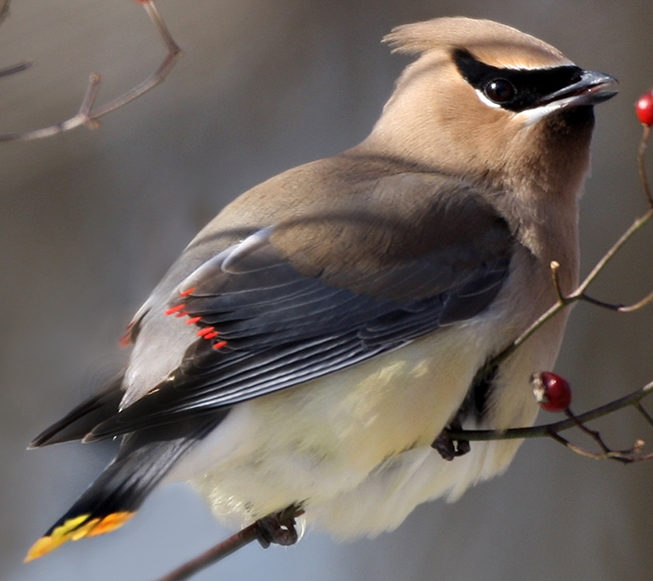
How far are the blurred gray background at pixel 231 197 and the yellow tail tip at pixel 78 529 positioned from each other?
224 cm

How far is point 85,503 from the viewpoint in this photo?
2.80 metres

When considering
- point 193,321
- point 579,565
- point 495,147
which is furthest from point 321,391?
point 579,565

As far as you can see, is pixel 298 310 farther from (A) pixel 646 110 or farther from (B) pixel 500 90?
(A) pixel 646 110

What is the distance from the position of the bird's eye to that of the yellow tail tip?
157 cm

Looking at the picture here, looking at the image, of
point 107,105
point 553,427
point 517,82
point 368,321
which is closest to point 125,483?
point 368,321

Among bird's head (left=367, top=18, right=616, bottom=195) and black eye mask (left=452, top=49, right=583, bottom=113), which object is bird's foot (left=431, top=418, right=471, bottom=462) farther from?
black eye mask (left=452, top=49, right=583, bottom=113)

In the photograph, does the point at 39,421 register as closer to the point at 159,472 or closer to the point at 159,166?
the point at 159,166

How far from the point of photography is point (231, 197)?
5617 mm

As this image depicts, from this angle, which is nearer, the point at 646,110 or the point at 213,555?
the point at 646,110

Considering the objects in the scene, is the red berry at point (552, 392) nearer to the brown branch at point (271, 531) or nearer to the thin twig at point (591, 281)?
the thin twig at point (591, 281)

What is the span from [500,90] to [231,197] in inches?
92.8

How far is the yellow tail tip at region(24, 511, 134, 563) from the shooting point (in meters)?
2.76

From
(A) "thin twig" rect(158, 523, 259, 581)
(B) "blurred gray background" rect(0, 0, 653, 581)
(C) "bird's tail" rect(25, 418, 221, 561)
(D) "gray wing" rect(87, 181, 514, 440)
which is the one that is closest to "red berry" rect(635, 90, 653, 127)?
(D) "gray wing" rect(87, 181, 514, 440)

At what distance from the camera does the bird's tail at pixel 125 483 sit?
277 centimetres
